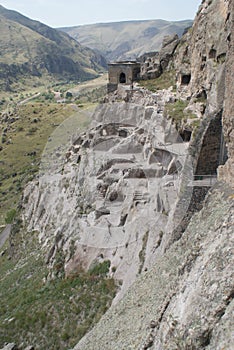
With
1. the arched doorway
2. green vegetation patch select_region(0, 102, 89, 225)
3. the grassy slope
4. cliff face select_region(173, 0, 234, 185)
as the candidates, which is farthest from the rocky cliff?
green vegetation patch select_region(0, 102, 89, 225)

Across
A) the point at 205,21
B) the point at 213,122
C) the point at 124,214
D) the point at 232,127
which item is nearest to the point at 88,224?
the point at 124,214

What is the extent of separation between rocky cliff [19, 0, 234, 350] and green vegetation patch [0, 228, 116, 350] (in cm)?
122

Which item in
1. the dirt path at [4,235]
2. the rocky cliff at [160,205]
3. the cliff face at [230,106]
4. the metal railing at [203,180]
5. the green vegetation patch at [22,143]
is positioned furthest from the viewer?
the green vegetation patch at [22,143]

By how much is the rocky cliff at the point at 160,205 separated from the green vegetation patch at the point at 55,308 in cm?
122

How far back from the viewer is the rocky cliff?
394 inches

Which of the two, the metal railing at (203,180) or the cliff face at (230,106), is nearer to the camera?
the cliff face at (230,106)

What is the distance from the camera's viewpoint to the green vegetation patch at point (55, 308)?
20.4 m

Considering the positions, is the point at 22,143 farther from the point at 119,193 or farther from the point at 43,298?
the point at 43,298

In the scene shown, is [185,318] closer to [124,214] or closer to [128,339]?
[128,339]

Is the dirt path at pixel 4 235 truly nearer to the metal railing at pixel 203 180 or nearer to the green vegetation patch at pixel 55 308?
the green vegetation patch at pixel 55 308

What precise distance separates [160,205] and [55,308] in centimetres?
910

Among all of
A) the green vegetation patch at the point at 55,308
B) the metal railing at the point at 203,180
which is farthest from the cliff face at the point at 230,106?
the green vegetation patch at the point at 55,308

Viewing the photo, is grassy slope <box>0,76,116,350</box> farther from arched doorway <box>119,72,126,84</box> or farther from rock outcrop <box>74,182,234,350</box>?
arched doorway <box>119,72,126,84</box>

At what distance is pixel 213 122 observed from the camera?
16438 mm
